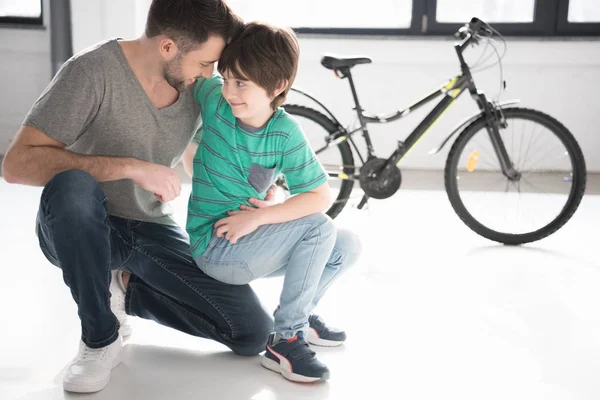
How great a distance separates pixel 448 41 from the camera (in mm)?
4613

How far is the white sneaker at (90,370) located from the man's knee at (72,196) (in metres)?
0.32

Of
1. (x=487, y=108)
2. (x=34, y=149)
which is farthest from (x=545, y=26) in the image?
(x=34, y=149)

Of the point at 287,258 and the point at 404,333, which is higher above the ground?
the point at 287,258

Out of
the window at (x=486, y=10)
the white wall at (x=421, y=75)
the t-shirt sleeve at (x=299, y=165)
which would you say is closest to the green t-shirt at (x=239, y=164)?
the t-shirt sleeve at (x=299, y=165)

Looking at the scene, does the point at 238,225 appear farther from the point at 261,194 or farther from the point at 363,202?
the point at 363,202

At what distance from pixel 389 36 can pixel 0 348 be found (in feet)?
11.1

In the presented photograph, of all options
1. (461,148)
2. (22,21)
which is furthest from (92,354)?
(22,21)

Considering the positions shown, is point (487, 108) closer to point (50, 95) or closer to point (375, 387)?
point (375, 387)

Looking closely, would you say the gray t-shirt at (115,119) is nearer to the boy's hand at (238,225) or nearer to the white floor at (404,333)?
the boy's hand at (238,225)

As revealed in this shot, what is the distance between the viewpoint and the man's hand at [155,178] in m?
1.60

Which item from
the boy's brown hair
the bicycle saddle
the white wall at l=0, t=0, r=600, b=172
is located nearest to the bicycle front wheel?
the bicycle saddle

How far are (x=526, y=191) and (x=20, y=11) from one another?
3534mm

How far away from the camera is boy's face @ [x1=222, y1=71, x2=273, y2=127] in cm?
168

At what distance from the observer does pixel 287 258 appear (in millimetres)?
1742
